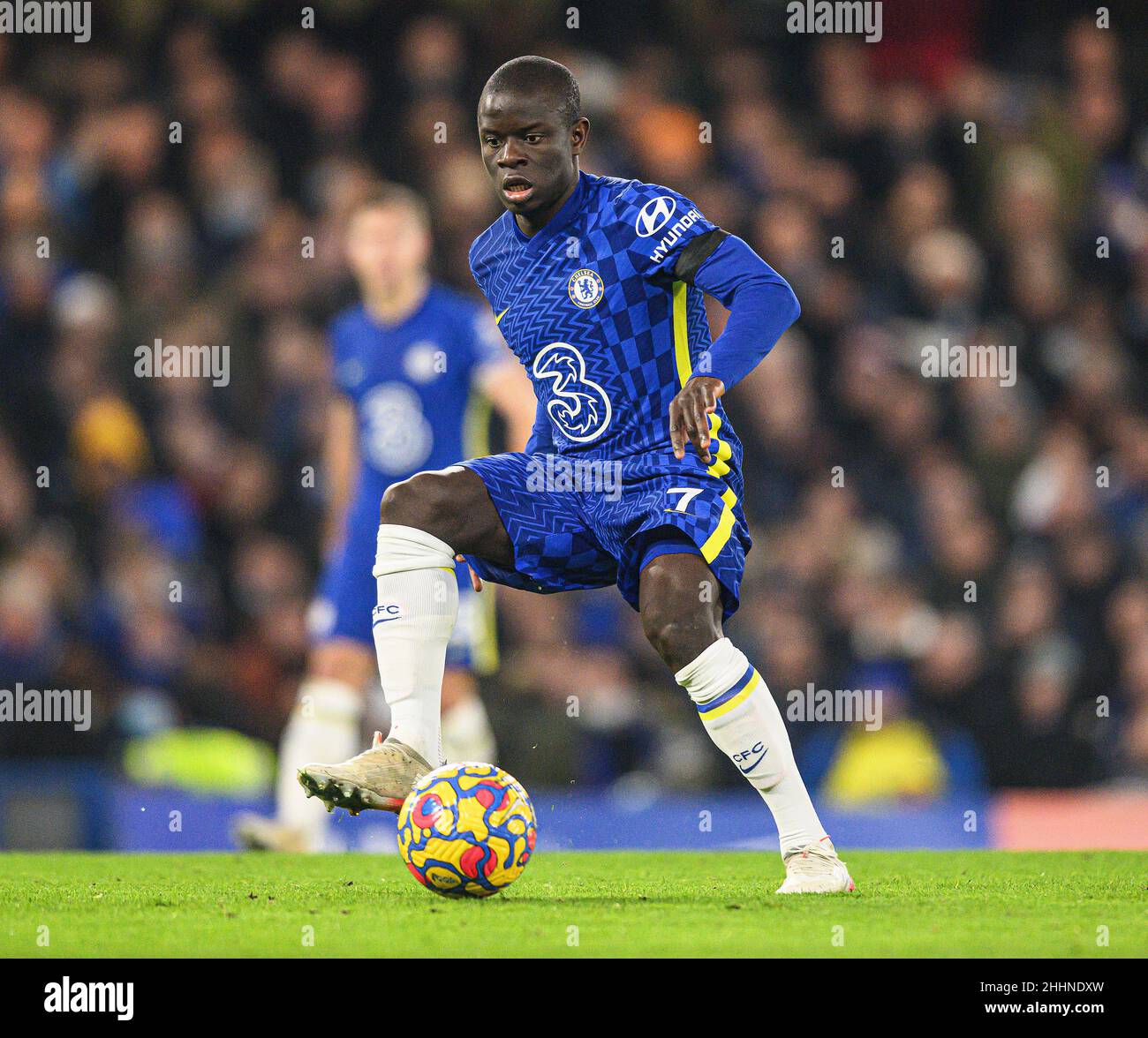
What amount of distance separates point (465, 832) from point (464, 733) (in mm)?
3350

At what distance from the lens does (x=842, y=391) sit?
10.4m

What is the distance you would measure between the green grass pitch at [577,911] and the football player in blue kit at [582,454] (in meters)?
0.35

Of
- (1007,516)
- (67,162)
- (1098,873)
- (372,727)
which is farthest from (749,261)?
(67,162)

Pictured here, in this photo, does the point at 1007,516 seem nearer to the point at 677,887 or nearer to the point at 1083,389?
the point at 1083,389

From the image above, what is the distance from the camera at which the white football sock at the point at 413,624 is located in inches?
191

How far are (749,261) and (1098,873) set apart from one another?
224 centimetres

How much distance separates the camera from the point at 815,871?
181 inches

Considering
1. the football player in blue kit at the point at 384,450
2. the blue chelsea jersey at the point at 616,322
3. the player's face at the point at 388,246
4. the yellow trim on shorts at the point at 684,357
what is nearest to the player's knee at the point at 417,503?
the blue chelsea jersey at the point at 616,322

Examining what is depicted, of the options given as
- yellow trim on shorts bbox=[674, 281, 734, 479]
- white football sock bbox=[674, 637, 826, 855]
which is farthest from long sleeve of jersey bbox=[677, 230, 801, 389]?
white football sock bbox=[674, 637, 826, 855]

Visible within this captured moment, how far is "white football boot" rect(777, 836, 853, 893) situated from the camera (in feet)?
15.0

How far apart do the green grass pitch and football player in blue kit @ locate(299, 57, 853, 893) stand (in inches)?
14.0

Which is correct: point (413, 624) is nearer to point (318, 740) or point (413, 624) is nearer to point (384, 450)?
point (318, 740)

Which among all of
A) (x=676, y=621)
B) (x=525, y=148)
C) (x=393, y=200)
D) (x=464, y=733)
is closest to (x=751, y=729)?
(x=676, y=621)

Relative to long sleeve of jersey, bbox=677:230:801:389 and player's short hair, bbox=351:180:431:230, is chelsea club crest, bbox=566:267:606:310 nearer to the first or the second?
long sleeve of jersey, bbox=677:230:801:389
